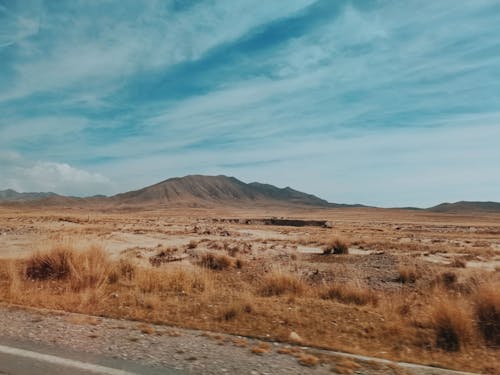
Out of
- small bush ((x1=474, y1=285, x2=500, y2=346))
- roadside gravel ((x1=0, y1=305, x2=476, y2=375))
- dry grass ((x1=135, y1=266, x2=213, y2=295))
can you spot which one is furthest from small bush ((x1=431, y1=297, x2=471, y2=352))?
dry grass ((x1=135, y1=266, x2=213, y2=295))

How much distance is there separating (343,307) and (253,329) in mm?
2308

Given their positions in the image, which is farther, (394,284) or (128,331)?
(394,284)

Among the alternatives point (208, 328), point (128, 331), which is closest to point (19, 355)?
point (128, 331)

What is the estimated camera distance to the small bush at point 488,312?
7.42m

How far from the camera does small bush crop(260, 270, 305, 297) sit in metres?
11.2

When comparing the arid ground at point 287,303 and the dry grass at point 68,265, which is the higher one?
the dry grass at point 68,265

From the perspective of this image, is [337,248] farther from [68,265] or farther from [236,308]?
[236,308]

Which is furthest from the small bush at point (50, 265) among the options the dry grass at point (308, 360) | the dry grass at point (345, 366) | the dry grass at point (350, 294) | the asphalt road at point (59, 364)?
the dry grass at point (345, 366)

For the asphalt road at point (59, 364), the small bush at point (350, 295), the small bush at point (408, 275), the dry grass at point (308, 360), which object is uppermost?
the asphalt road at point (59, 364)

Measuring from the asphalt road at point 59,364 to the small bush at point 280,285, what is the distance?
590cm

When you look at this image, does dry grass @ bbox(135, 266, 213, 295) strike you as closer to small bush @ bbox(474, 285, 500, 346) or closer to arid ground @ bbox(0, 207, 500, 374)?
arid ground @ bbox(0, 207, 500, 374)

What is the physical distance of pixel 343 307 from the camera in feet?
29.7

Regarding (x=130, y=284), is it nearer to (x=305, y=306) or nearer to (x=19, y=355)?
(x=305, y=306)

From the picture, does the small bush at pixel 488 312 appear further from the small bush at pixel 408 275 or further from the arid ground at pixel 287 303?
the small bush at pixel 408 275
